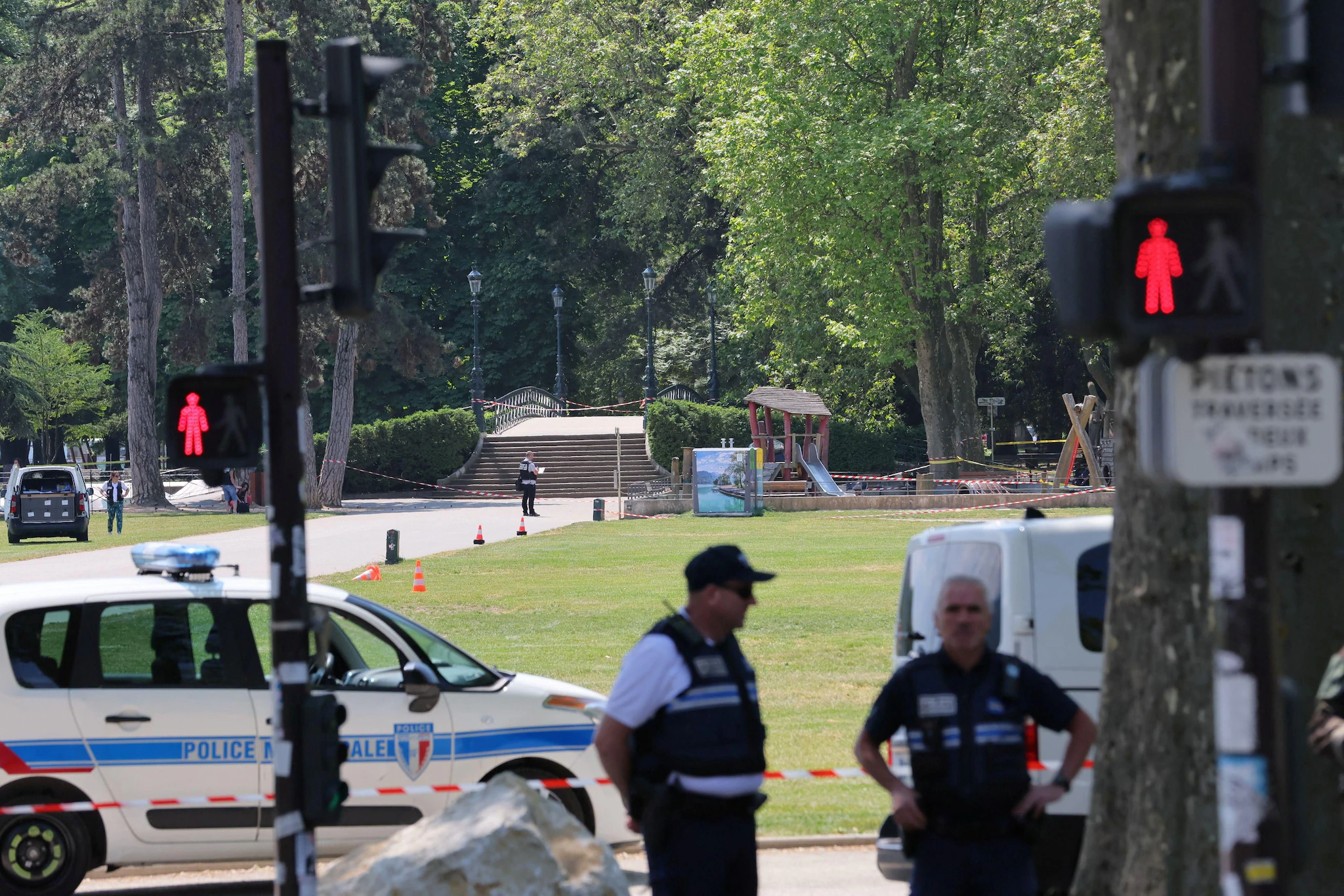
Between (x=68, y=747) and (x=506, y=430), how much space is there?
56.0 meters

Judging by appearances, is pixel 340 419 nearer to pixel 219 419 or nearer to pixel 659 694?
pixel 219 419

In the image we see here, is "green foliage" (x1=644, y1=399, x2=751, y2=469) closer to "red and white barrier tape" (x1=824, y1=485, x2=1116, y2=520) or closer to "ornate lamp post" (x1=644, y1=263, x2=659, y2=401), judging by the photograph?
"ornate lamp post" (x1=644, y1=263, x2=659, y2=401)

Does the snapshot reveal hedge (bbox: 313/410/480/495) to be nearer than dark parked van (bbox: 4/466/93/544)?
No

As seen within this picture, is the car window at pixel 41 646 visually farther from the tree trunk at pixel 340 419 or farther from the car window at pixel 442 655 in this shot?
the tree trunk at pixel 340 419

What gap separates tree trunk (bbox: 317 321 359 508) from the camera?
170 feet

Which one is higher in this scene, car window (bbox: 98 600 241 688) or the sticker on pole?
the sticker on pole

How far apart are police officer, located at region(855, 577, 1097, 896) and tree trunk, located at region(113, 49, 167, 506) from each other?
166ft

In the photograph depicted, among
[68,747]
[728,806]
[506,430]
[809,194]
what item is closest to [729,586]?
[728,806]

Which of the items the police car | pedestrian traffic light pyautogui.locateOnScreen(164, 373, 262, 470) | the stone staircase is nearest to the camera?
pedestrian traffic light pyautogui.locateOnScreen(164, 373, 262, 470)

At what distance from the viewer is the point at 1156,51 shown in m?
5.75

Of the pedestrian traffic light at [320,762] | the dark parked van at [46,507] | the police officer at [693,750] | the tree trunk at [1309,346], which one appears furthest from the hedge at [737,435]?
the police officer at [693,750]

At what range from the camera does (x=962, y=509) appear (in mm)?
43344

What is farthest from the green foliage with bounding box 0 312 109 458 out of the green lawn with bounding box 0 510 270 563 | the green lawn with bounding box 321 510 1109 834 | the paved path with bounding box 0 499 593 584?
the green lawn with bounding box 321 510 1109 834

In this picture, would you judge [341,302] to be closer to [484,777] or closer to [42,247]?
[484,777]
